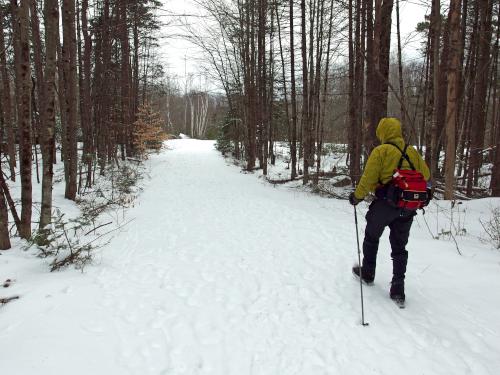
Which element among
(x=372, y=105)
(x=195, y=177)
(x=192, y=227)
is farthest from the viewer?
(x=195, y=177)

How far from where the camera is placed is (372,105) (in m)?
10.1

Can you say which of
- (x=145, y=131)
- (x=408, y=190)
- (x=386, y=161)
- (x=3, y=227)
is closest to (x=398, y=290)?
(x=408, y=190)

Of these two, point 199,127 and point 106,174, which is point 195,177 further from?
point 199,127

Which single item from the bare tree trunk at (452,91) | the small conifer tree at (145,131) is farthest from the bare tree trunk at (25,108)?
the small conifer tree at (145,131)

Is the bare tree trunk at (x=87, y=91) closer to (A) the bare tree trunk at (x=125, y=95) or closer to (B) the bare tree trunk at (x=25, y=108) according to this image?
(B) the bare tree trunk at (x=25, y=108)

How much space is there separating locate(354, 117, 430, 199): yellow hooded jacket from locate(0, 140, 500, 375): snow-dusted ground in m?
1.42

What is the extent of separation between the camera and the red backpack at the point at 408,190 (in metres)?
3.69

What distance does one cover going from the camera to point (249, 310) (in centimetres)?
396

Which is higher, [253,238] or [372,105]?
[372,105]

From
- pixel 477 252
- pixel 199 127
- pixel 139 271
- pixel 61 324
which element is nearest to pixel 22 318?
pixel 61 324

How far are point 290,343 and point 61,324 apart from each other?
2.22 m

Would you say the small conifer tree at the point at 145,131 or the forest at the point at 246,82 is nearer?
the forest at the point at 246,82

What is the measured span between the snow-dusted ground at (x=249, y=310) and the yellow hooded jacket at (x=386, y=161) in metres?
1.42

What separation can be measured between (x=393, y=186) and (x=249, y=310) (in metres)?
2.10
